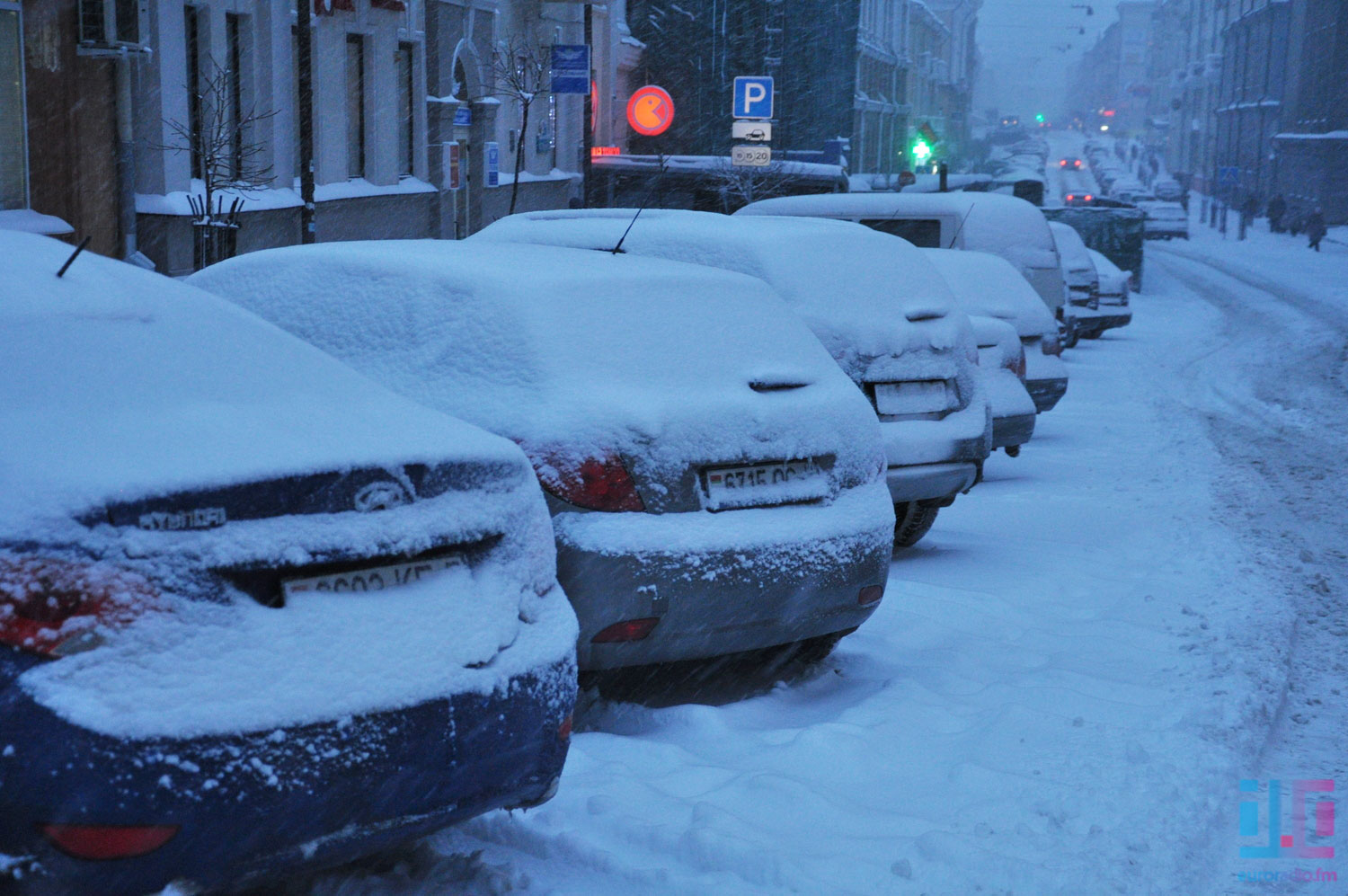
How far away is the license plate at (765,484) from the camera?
4.86 m

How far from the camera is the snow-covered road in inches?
153

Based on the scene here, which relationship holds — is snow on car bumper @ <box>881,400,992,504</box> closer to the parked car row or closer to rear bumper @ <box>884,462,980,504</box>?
rear bumper @ <box>884,462,980,504</box>

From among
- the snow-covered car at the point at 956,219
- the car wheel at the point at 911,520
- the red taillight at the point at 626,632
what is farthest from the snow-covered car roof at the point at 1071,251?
the red taillight at the point at 626,632

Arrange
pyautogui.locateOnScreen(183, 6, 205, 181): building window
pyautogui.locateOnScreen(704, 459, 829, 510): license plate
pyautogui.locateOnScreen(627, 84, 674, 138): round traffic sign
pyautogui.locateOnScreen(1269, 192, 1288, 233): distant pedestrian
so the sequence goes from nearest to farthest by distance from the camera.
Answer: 1. pyautogui.locateOnScreen(704, 459, 829, 510): license plate
2. pyautogui.locateOnScreen(183, 6, 205, 181): building window
3. pyautogui.locateOnScreen(627, 84, 674, 138): round traffic sign
4. pyautogui.locateOnScreen(1269, 192, 1288, 233): distant pedestrian

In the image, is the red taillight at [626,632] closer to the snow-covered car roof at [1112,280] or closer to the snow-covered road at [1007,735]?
the snow-covered road at [1007,735]

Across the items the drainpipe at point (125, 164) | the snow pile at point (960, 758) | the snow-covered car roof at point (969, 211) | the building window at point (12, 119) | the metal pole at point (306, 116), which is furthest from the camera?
the metal pole at point (306, 116)

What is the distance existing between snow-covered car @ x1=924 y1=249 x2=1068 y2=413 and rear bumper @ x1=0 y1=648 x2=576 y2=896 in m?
8.39

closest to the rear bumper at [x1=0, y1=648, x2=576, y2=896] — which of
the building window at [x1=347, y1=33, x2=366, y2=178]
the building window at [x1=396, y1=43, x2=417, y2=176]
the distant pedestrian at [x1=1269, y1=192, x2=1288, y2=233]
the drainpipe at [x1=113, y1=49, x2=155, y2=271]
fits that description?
the drainpipe at [x1=113, y1=49, x2=155, y2=271]

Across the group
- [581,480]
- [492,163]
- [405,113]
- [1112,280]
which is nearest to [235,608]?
[581,480]

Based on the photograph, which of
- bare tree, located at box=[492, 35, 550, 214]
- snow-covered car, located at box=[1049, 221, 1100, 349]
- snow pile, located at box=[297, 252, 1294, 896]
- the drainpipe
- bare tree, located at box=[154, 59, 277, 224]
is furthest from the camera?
A: bare tree, located at box=[492, 35, 550, 214]

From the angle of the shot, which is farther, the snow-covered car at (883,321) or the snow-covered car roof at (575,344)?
the snow-covered car at (883,321)

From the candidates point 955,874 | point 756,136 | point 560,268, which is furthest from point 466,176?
point 955,874

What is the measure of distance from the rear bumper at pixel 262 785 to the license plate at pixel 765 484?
1423 millimetres

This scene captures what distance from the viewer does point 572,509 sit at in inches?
181
